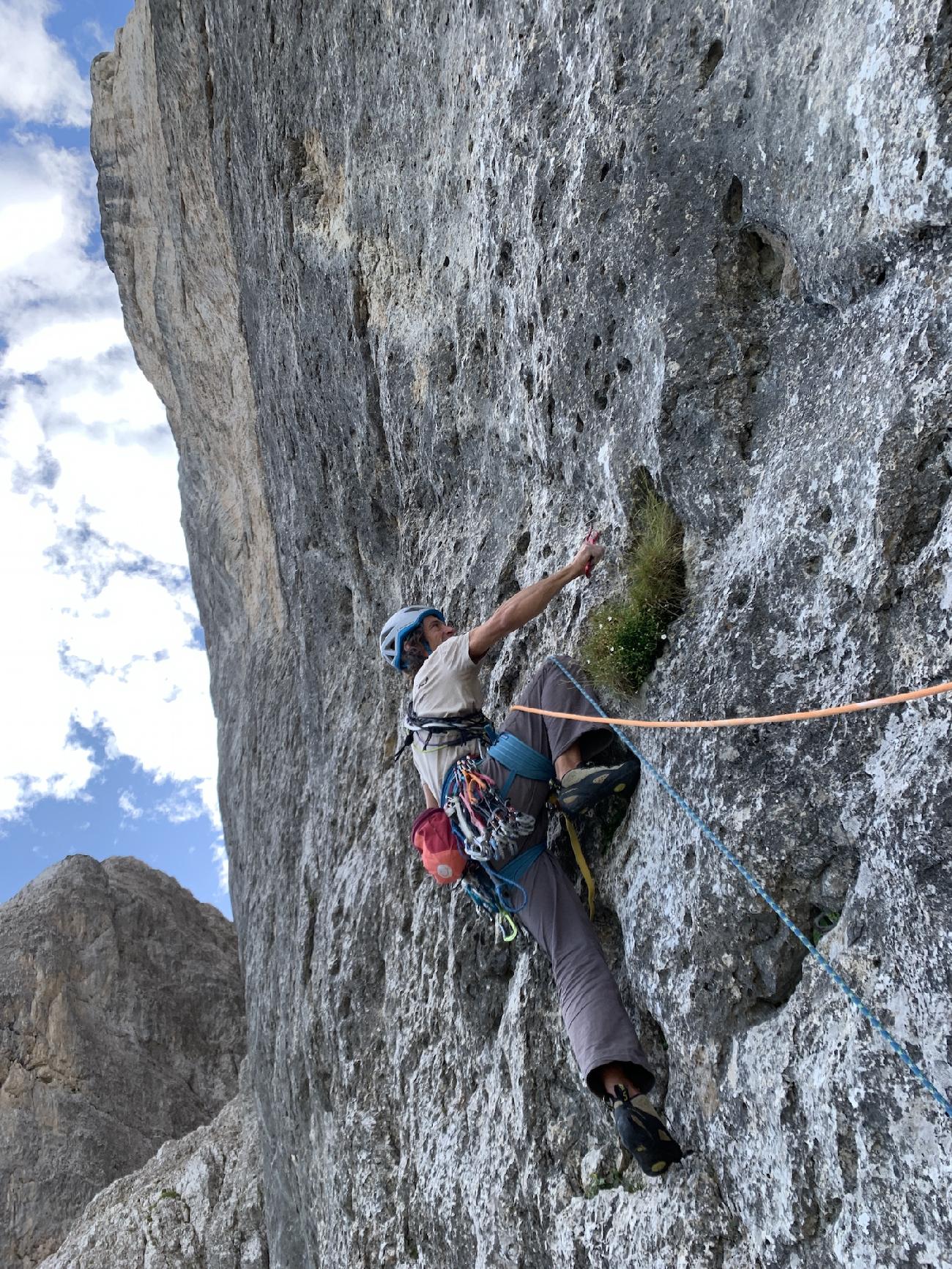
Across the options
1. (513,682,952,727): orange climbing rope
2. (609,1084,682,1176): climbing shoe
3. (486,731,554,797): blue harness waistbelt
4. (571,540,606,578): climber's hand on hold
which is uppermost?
(571,540,606,578): climber's hand on hold

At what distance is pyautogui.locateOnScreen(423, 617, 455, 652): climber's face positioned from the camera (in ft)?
19.5

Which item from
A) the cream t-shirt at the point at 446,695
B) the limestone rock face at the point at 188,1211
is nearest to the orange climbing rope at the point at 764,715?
the cream t-shirt at the point at 446,695

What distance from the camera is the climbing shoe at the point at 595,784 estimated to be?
4633 mm

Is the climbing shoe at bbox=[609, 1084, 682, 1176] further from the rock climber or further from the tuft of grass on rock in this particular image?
the tuft of grass on rock

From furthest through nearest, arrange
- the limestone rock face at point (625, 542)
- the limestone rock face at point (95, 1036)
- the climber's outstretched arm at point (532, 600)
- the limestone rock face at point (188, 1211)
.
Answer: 1. the limestone rock face at point (95, 1036)
2. the limestone rock face at point (188, 1211)
3. the climber's outstretched arm at point (532, 600)
4. the limestone rock face at point (625, 542)

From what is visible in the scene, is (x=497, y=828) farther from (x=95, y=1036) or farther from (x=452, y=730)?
(x=95, y=1036)

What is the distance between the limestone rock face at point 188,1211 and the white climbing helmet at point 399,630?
760cm

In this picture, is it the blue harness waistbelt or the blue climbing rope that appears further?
the blue harness waistbelt

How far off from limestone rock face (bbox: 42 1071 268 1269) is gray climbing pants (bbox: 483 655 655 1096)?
7.62m

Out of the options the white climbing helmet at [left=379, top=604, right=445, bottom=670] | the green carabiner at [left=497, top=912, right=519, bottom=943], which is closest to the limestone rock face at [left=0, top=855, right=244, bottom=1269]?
the green carabiner at [left=497, top=912, right=519, bottom=943]

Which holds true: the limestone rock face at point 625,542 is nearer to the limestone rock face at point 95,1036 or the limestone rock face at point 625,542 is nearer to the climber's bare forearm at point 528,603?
the climber's bare forearm at point 528,603

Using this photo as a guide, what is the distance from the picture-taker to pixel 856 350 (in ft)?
12.5

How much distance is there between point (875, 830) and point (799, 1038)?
78 centimetres

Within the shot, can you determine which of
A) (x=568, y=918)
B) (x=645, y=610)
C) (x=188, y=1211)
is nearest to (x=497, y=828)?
(x=568, y=918)
